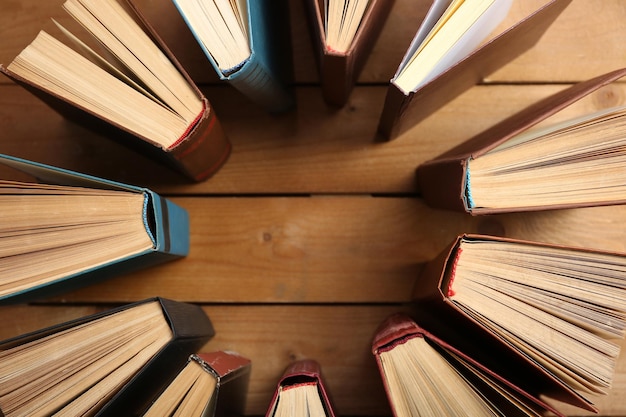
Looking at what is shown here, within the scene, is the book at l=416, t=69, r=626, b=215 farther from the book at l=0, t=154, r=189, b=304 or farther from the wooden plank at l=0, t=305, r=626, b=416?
the book at l=0, t=154, r=189, b=304

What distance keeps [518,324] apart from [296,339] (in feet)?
1.14

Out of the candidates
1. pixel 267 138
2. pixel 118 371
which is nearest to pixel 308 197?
pixel 267 138

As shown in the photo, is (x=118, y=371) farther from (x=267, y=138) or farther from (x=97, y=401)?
(x=267, y=138)

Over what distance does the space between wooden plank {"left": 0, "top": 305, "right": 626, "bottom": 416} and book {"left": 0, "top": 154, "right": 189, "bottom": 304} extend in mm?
227

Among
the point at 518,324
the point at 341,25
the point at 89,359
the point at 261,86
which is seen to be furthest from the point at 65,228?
the point at 518,324

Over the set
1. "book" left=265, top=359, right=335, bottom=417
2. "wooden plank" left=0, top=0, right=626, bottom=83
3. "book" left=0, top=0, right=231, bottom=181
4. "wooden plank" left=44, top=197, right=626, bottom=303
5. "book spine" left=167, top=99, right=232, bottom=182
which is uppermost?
"wooden plank" left=0, top=0, right=626, bottom=83

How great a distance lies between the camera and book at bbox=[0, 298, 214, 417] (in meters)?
0.55

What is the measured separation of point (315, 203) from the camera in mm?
780

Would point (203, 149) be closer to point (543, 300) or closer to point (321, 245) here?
point (321, 245)

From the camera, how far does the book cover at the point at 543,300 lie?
1.82 ft

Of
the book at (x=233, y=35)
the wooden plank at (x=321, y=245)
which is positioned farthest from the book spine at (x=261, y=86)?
the wooden plank at (x=321, y=245)

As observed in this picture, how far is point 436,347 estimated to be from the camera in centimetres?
58

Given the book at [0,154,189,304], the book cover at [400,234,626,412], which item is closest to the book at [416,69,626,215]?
the book cover at [400,234,626,412]

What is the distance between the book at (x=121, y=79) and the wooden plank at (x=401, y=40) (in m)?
0.19
